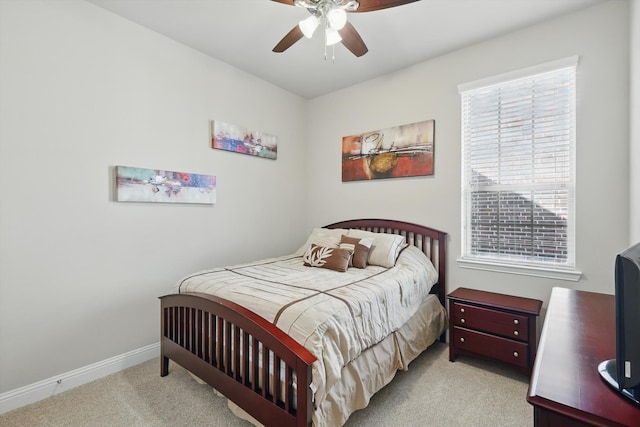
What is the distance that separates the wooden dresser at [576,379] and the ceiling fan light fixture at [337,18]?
2009 millimetres

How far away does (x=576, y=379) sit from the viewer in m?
0.90

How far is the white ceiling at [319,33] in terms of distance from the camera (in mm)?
2350

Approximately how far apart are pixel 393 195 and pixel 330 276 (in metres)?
1.43

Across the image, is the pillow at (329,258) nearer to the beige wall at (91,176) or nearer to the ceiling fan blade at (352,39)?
the beige wall at (91,176)

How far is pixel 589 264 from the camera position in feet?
7.68

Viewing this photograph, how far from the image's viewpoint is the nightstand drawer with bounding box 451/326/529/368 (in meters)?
2.25

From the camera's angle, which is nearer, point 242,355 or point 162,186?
point 242,355

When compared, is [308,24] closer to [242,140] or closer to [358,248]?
[242,140]

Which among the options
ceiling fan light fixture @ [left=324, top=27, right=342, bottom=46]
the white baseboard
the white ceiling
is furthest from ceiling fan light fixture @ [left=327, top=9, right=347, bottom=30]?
the white baseboard

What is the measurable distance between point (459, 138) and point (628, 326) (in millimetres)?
2474

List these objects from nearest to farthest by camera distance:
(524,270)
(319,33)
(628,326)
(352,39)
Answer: (628,326) → (352,39) → (524,270) → (319,33)

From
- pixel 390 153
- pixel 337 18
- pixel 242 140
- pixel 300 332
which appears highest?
pixel 337 18

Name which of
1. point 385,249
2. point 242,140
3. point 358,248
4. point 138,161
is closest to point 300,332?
point 358,248

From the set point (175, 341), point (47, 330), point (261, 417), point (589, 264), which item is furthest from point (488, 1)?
point (47, 330)
